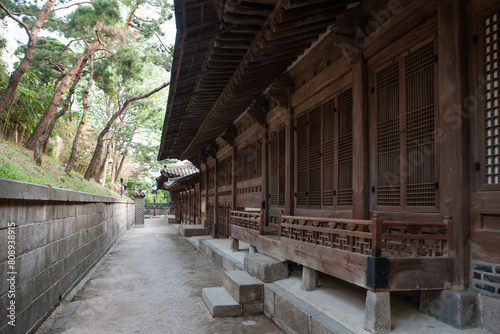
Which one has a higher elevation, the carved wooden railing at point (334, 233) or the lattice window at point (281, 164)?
the lattice window at point (281, 164)

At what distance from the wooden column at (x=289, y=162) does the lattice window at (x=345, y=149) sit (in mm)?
1814

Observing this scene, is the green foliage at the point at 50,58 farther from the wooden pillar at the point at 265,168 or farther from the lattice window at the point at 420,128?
the lattice window at the point at 420,128

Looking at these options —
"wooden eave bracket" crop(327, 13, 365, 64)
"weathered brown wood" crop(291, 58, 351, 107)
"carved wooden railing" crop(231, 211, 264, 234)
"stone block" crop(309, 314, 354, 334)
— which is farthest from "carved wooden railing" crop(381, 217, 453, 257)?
"carved wooden railing" crop(231, 211, 264, 234)

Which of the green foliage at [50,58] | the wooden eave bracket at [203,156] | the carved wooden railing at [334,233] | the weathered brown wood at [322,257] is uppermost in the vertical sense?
the green foliage at [50,58]

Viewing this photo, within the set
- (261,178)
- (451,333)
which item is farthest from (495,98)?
(261,178)

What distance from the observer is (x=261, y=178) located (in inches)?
379

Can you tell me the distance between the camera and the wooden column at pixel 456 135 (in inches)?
142

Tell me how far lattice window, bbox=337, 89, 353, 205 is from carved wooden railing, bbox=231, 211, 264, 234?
1.97m

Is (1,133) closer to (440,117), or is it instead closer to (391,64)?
(391,64)

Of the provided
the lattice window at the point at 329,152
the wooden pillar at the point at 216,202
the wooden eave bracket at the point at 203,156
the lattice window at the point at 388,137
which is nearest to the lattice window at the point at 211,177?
the wooden eave bracket at the point at 203,156

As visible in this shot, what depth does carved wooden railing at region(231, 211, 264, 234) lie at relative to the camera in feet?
24.0

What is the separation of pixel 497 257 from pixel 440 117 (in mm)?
1548

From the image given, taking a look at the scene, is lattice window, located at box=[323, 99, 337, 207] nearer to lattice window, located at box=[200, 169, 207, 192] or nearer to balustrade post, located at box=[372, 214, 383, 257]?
balustrade post, located at box=[372, 214, 383, 257]

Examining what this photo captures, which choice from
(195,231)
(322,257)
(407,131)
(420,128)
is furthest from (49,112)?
(195,231)
